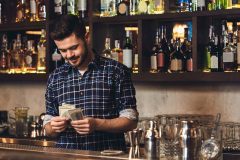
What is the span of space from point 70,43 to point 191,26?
4.46 ft

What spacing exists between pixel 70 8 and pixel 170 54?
0.85 meters

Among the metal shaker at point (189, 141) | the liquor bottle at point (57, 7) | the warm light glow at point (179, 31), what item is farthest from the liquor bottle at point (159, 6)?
the metal shaker at point (189, 141)

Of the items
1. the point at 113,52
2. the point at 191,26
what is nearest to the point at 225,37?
the point at 191,26

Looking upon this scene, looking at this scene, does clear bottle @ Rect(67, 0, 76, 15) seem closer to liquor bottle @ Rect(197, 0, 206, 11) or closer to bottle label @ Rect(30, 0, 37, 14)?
bottle label @ Rect(30, 0, 37, 14)

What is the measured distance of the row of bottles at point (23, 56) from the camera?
4.20 m

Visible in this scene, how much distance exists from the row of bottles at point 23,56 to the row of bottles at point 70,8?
25 centimetres

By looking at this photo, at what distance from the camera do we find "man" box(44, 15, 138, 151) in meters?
2.59

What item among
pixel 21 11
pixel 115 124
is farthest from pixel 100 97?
pixel 21 11

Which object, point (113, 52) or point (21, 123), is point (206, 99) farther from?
point (21, 123)

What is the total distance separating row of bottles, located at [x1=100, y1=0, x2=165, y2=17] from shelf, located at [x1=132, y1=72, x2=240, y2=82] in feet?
1.45

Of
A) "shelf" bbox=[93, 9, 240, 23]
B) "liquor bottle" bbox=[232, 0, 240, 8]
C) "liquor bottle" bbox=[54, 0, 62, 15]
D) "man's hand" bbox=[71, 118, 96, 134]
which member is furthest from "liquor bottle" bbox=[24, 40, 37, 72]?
"man's hand" bbox=[71, 118, 96, 134]

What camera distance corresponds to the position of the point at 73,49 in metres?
2.59

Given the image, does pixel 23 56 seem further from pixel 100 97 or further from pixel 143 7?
pixel 100 97

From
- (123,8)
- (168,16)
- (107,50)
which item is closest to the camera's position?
(168,16)
